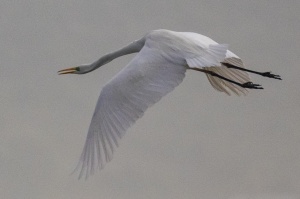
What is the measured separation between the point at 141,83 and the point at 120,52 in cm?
119

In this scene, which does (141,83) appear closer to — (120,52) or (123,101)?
(123,101)

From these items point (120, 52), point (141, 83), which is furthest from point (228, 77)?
point (141, 83)

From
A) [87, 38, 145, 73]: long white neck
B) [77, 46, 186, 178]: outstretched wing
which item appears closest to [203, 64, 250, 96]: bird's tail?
[87, 38, 145, 73]: long white neck

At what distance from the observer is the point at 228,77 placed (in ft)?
24.5

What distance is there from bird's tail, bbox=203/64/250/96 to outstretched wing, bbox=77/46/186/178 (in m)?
1.13

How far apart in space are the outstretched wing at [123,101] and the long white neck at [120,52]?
2.54ft

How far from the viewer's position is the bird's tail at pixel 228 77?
747 centimetres

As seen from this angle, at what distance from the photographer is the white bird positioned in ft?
20.3

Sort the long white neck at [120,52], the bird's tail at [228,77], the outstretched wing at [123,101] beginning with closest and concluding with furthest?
the outstretched wing at [123,101], the long white neck at [120,52], the bird's tail at [228,77]

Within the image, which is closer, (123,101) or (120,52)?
(123,101)

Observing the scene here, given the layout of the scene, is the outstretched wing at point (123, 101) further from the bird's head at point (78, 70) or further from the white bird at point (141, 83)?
the bird's head at point (78, 70)

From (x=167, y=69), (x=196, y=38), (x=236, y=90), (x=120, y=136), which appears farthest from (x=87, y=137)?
(x=236, y=90)

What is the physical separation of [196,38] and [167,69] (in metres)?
0.57

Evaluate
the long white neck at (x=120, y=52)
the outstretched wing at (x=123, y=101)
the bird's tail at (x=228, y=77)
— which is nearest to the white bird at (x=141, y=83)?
the outstretched wing at (x=123, y=101)
